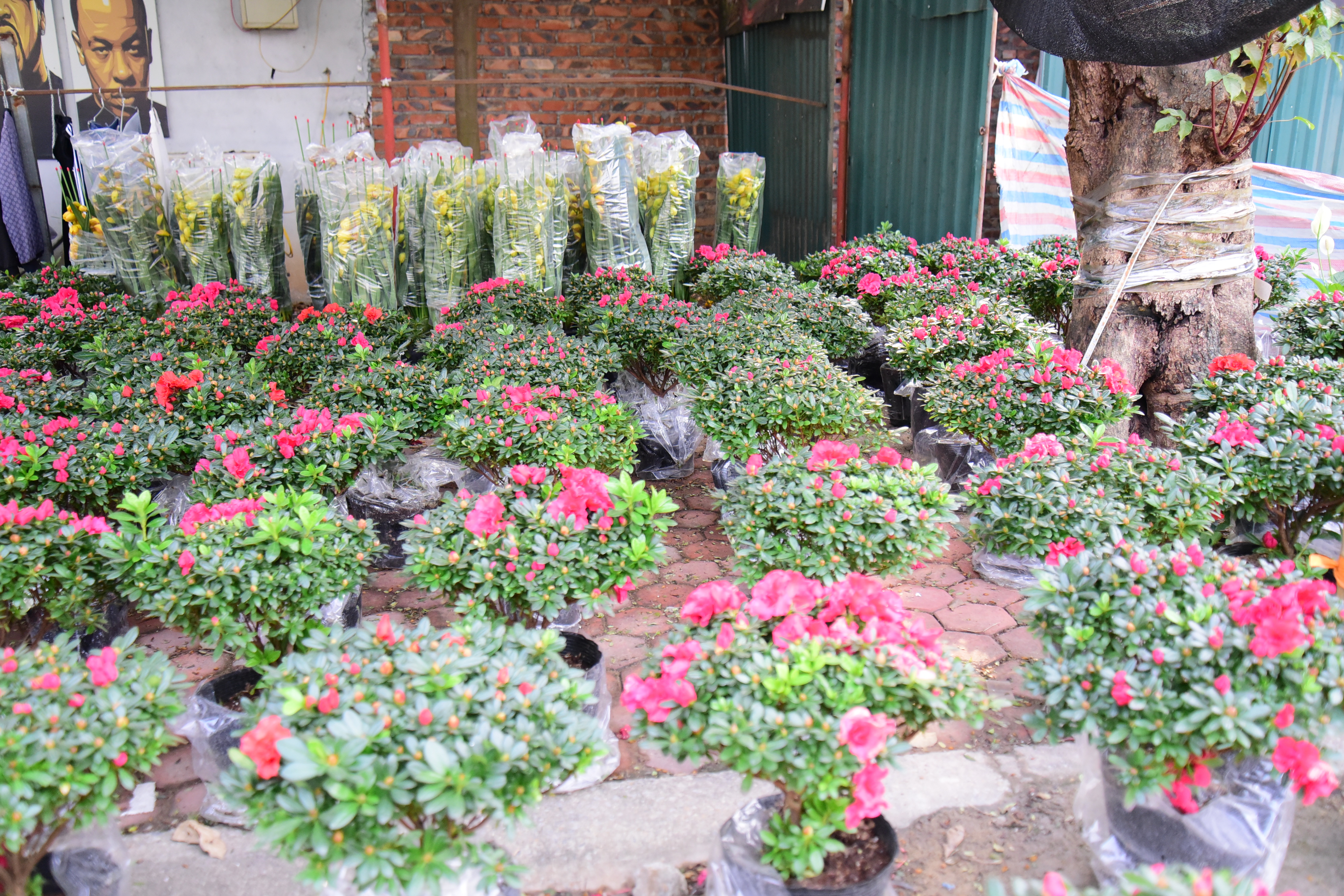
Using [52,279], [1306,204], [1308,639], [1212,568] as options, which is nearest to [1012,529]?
[1212,568]

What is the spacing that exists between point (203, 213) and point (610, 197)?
2.27 meters

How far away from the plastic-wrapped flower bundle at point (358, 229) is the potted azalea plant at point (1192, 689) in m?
3.85

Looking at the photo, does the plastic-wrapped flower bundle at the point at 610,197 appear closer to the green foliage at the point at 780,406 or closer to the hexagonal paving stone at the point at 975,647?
the green foliage at the point at 780,406

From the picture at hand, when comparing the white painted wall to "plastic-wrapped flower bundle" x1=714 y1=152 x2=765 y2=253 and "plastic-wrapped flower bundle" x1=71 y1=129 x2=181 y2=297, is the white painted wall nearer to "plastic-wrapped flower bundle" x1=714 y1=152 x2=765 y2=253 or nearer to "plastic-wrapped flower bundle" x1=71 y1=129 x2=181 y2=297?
"plastic-wrapped flower bundle" x1=71 y1=129 x2=181 y2=297

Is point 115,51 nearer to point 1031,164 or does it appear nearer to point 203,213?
point 203,213

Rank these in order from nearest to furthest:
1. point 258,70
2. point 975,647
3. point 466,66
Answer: point 975,647
point 258,70
point 466,66

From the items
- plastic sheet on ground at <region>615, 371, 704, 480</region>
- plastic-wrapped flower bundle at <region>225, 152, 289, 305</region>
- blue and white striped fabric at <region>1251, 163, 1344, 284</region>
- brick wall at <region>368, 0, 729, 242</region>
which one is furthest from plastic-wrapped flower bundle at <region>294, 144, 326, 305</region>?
blue and white striped fabric at <region>1251, 163, 1344, 284</region>

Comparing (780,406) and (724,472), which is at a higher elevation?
(780,406)

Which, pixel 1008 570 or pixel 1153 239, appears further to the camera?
pixel 1153 239

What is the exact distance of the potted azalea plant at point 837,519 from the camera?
92.1 inches

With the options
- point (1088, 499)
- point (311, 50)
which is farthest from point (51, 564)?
point (311, 50)

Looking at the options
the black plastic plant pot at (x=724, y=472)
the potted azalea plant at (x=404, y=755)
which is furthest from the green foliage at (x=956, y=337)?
the potted azalea plant at (x=404, y=755)

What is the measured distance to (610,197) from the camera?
509cm

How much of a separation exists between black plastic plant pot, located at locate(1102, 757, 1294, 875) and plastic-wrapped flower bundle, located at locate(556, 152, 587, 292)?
3846 mm
